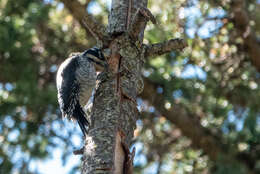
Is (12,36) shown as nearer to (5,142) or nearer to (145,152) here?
(5,142)

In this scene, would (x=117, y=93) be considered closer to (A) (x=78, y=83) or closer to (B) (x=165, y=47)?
(B) (x=165, y=47)

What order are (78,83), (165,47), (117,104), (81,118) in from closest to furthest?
(117,104)
(165,47)
(81,118)
(78,83)

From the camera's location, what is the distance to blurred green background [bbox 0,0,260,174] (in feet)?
14.4

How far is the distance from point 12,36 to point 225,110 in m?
2.57

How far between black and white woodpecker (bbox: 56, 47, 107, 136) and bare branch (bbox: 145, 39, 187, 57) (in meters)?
1.00

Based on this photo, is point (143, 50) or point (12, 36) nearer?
point (143, 50)

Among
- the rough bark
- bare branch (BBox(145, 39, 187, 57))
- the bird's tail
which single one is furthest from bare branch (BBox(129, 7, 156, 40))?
the bird's tail

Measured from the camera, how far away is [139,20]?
2.34 meters

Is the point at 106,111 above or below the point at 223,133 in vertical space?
below

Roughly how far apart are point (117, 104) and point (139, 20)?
53cm

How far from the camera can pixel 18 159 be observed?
4.74 m

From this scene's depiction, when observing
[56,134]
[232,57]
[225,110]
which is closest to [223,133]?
[225,110]

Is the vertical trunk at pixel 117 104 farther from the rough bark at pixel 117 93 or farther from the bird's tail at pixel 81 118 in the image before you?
the bird's tail at pixel 81 118

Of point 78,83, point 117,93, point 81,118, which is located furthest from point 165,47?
point 78,83
